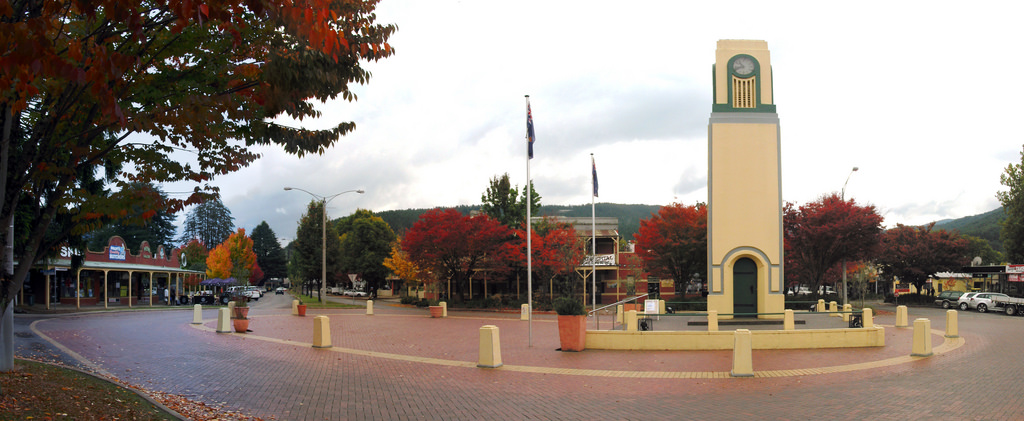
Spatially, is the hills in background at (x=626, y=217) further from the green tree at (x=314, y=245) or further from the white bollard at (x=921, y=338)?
the white bollard at (x=921, y=338)

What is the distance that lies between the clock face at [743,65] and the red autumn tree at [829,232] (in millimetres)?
14370

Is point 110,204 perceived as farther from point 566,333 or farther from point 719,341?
point 719,341

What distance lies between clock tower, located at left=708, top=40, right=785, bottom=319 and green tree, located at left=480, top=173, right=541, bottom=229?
895 inches

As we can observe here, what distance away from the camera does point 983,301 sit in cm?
3788

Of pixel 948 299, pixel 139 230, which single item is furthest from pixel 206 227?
pixel 948 299

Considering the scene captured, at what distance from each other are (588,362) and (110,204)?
10.1m

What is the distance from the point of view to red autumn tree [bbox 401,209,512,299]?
39.2 m

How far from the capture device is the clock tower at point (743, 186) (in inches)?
961

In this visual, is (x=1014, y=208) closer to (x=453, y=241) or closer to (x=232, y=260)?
(x=453, y=241)

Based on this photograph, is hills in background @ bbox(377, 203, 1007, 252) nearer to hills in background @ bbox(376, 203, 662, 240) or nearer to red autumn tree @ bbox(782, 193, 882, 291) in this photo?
hills in background @ bbox(376, 203, 662, 240)

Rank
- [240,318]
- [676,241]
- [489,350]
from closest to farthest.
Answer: [489,350] → [240,318] → [676,241]

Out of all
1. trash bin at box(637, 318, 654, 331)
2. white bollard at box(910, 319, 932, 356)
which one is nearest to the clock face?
trash bin at box(637, 318, 654, 331)

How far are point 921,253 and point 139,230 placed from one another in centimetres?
9462

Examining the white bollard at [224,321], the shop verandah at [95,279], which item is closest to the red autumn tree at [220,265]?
the shop verandah at [95,279]
